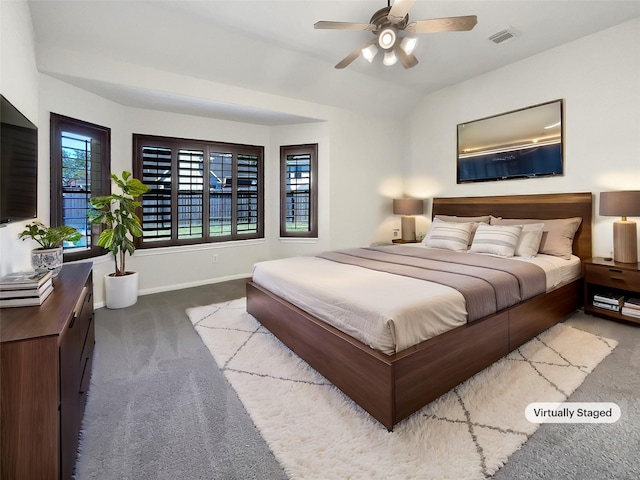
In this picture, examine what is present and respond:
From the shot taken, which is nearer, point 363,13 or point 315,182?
point 363,13

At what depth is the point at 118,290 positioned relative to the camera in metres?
3.57

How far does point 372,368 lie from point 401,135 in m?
4.91

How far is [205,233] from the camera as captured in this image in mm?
4770

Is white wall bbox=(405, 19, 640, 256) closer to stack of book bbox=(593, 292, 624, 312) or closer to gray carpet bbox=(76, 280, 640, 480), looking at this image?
stack of book bbox=(593, 292, 624, 312)

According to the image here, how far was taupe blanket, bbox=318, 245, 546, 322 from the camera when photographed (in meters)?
2.12

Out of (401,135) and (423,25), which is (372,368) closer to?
(423,25)

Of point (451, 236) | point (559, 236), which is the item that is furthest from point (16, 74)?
point (559, 236)

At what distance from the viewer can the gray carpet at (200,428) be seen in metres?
1.38

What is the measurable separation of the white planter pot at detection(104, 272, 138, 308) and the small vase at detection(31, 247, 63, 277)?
1526 mm

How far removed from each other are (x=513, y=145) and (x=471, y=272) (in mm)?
2600

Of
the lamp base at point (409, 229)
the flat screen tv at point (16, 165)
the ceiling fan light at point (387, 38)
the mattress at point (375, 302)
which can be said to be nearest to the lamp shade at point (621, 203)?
the mattress at point (375, 302)

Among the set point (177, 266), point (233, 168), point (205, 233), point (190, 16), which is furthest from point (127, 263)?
point (190, 16)

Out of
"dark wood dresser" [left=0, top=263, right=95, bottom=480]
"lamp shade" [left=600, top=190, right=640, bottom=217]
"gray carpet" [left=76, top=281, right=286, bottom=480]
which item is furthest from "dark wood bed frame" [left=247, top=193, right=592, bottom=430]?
"dark wood dresser" [left=0, top=263, right=95, bottom=480]

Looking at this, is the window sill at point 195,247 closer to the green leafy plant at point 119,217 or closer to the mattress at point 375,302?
the green leafy plant at point 119,217
